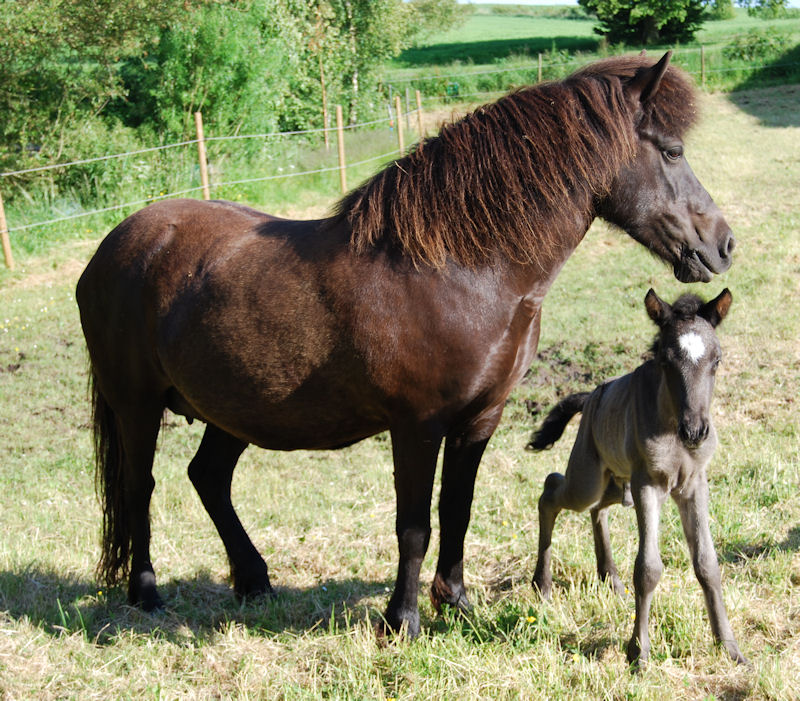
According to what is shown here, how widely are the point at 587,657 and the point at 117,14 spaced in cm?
1328

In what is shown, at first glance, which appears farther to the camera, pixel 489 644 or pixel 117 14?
pixel 117 14

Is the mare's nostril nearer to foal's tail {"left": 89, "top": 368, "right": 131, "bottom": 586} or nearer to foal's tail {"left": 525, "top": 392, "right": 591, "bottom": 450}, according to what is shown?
foal's tail {"left": 525, "top": 392, "right": 591, "bottom": 450}

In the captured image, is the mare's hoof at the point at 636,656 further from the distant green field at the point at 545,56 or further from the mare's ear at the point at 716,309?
the distant green field at the point at 545,56

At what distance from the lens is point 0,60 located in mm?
13438

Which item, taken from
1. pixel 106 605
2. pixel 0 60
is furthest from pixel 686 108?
pixel 0 60

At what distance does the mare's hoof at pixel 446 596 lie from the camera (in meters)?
3.71

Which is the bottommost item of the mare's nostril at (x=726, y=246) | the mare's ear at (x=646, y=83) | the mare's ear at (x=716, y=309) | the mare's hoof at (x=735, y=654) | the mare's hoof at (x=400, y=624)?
the mare's hoof at (x=400, y=624)

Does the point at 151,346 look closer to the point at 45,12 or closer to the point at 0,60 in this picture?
the point at 45,12

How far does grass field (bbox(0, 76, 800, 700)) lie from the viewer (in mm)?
3121

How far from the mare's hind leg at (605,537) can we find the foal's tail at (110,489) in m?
2.31

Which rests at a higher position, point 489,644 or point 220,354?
point 220,354

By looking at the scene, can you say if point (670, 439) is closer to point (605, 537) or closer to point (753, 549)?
point (605, 537)

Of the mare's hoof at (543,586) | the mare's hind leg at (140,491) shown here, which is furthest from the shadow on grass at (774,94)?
the mare's hind leg at (140,491)

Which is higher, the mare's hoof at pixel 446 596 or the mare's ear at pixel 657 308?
the mare's ear at pixel 657 308
